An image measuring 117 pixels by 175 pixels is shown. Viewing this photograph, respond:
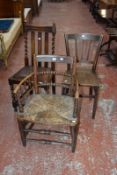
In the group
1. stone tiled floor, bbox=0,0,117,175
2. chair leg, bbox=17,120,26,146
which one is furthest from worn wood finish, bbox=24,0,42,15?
chair leg, bbox=17,120,26,146

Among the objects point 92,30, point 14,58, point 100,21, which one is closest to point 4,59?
point 14,58

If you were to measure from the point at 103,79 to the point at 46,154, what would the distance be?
1.72 metres

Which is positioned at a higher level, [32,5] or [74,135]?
[32,5]

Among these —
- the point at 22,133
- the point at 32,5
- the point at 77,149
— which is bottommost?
the point at 77,149

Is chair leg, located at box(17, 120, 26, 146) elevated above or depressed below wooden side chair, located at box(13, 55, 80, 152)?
below

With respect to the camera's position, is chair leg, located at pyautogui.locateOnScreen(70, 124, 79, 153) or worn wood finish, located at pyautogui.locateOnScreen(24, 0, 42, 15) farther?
worn wood finish, located at pyautogui.locateOnScreen(24, 0, 42, 15)

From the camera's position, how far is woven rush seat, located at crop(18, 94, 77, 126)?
1.72m

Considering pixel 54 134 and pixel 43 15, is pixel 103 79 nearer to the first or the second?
pixel 54 134

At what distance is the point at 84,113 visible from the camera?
250cm

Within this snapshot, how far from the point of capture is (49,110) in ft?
5.98

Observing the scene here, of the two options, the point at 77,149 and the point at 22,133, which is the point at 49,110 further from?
the point at 77,149

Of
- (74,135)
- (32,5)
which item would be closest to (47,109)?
(74,135)

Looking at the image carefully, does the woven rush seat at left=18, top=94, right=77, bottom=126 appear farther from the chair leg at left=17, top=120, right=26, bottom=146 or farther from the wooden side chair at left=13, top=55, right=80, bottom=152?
the chair leg at left=17, top=120, right=26, bottom=146

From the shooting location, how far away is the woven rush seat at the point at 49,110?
→ 67.8 inches
